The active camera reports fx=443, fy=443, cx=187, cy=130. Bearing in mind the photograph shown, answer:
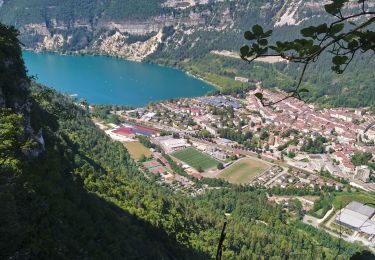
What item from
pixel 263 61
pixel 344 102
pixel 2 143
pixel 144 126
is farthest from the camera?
pixel 263 61

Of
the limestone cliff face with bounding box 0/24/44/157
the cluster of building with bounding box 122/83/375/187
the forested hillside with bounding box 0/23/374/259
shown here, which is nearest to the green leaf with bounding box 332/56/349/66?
the forested hillside with bounding box 0/23/374/259

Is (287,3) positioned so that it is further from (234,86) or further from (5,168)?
(5,168)

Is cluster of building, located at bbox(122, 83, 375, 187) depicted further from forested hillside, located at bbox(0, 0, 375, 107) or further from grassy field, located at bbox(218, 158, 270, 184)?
forested hillside, located at bbox(0, 0, 375, 107)

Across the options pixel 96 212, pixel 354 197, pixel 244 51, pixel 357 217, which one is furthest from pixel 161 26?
pixel 244 51

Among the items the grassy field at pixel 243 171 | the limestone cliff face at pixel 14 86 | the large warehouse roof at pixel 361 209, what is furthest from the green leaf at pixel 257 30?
the grassy field at pixel 243 171

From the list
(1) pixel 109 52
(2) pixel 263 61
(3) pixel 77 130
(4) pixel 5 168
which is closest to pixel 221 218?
(3) pixel 77 130

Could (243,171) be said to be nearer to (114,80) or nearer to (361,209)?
(361,209)
